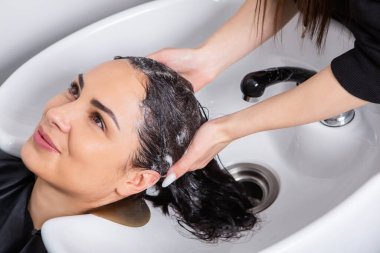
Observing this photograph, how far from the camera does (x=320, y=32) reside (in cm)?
106

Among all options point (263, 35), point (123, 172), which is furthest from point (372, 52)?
point (123, 172)

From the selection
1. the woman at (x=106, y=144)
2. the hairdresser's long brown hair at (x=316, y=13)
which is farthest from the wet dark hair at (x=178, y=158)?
the hairdresser's long brown hair at (x=316, y=13)

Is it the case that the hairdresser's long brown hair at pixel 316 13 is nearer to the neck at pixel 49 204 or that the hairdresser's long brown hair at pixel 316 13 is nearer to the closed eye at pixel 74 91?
the closed eye at pixel 74 91

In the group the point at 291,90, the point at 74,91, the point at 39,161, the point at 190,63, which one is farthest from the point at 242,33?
the point at 39,161

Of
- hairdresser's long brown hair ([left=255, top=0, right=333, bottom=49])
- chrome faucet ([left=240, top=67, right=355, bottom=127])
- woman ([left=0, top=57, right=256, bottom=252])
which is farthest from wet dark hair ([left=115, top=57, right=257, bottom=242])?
hairdresser's long brown hair ([left=255, top=0, right=333, bottom=49])

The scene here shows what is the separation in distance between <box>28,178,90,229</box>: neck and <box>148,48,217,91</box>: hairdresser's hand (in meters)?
0.34

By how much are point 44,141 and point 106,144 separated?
0.12m

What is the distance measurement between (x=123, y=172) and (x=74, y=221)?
13 cm

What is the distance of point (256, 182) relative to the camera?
4.18 ft

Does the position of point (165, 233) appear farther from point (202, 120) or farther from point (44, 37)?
point (44, 37)

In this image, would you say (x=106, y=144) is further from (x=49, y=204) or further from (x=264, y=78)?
(x=264, y=78)

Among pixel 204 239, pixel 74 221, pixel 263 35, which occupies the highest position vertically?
pixel 263 35

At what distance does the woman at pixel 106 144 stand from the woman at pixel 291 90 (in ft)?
0.19

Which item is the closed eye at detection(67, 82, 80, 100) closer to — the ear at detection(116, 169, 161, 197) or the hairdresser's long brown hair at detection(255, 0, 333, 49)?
the ear at detection(116, 169, 161, 197)
